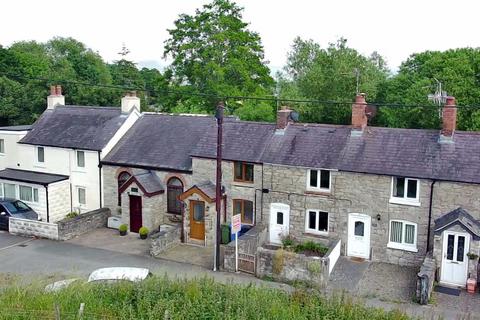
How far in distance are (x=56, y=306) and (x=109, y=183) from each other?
17239mm

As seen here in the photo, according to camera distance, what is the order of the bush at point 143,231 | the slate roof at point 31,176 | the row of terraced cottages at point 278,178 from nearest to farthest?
the row of terraced cottages at point 278,178 < the bush at point 143,231 < the slate roof at point 31,176

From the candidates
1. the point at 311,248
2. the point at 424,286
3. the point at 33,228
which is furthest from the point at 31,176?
the point at 424,286

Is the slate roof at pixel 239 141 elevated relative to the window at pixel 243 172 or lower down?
elevated

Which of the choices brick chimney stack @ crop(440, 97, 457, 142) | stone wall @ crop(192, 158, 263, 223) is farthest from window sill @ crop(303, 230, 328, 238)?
brick chimney stack @ crop(440, 97, 457, 142)

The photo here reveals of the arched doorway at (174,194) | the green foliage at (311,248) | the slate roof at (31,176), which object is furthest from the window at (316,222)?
the slate roof at (31,176)

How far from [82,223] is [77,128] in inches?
278

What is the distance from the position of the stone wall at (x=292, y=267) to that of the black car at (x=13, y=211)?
15443mm

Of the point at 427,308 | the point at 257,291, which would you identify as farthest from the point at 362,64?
the point at 257,291

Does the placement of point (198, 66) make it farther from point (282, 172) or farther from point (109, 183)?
point (282, 172)

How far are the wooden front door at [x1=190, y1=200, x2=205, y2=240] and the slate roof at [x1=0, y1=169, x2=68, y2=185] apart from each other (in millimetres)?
9555

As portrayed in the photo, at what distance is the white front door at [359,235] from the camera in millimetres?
23656

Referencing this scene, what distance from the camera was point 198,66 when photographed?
46.3 meters

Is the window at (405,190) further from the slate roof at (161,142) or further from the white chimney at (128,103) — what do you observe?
the white chimney at (128,103)

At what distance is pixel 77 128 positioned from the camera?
3212cm
